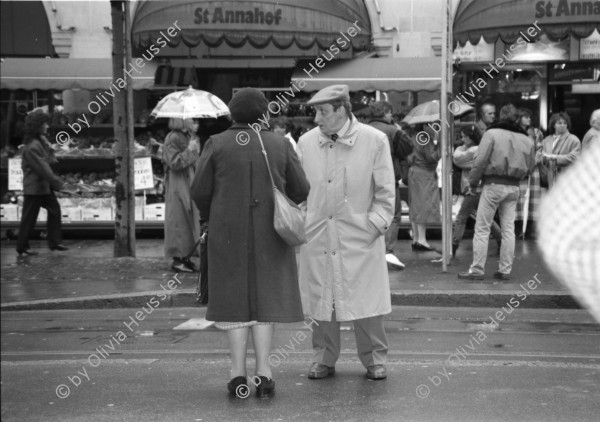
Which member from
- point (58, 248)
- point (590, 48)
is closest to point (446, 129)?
point (58, 248)

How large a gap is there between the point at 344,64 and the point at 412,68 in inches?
45.9

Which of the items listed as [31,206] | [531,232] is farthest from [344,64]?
[31,206]

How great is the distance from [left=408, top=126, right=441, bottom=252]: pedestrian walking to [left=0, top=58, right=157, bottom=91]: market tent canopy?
4367mm

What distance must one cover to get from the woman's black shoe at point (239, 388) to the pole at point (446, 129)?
18.4 ft

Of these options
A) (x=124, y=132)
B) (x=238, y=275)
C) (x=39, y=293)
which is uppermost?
(x=124, y=132)

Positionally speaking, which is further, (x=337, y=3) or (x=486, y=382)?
(x=337, y=3)

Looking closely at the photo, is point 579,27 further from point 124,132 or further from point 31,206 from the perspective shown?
point 31,206

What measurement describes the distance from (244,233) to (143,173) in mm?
9665

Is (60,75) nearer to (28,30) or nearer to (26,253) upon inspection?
(28,30)

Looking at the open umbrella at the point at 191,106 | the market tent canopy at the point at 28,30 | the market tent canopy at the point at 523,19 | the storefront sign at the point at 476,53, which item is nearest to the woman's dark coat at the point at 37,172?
the open umbrella at the point at 191,106

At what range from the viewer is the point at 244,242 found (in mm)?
5840

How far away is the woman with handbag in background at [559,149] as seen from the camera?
13.6 m

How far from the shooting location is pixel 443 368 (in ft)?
21.9

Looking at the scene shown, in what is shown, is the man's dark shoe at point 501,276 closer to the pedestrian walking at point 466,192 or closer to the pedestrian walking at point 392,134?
the pedestrian walking at point 392,134
